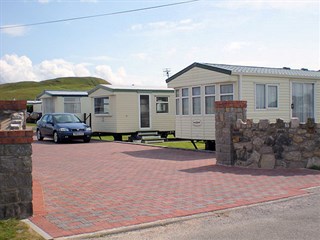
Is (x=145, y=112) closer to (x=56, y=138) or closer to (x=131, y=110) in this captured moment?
(x=131, y=110)

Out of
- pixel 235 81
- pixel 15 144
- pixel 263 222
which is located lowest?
pixel 263 222

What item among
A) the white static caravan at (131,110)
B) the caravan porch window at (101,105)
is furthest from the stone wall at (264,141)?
the caravan porch window at (101,105)

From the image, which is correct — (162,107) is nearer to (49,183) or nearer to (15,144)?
(49,183)

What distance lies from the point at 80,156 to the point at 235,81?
20.1ft

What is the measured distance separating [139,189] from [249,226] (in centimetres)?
289

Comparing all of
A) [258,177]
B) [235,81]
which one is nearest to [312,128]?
[258,177]

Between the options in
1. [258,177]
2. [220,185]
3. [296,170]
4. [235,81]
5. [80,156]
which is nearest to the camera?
[220,185]

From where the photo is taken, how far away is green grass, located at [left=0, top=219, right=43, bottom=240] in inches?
203

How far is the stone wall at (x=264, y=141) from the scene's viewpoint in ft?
35.6

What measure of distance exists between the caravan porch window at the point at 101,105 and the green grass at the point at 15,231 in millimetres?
17809

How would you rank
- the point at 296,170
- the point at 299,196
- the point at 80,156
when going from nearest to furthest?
the point at 299,196 → the point at 296,170 → the point at 80,156

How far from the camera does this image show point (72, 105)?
2850cm

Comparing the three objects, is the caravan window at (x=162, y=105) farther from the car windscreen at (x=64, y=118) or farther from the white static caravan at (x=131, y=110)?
the car windscreen at (x=64, y=118)

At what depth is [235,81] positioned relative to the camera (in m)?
15.4
